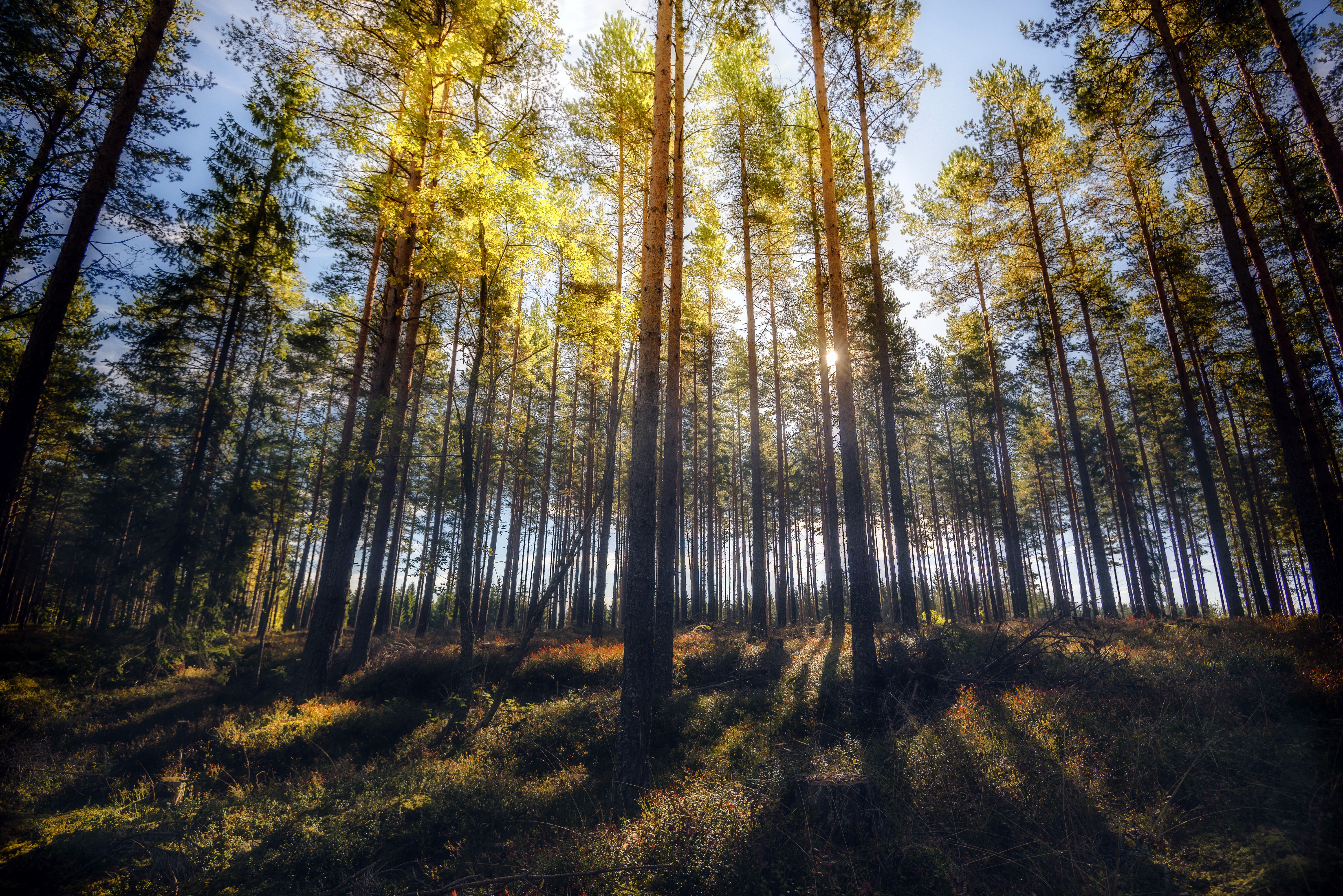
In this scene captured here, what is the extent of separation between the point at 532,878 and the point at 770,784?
261 centimetres

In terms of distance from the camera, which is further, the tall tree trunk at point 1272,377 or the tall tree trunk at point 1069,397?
the tall tree trunk at point 1069,397

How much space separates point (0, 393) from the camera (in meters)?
13.7

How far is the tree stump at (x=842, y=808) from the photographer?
4402mm

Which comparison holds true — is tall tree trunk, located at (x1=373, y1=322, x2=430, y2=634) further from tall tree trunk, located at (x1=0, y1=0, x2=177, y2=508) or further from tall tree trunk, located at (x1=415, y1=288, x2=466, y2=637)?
tall tree trunk, located at (x1=0, y1=0, x2=177, y2=508)

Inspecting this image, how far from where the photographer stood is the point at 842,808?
179 inches

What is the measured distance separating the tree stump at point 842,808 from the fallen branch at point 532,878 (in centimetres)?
150

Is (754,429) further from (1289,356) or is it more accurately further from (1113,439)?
(1113,439)

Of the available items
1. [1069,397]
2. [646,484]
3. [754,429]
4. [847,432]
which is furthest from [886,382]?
[646,484]

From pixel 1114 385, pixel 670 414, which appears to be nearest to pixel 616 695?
pixel 670 414

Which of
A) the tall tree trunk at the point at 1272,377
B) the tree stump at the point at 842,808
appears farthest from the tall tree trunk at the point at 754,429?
the tree stump at the point at 842,808

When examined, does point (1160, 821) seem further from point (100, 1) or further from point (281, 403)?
point (281, 403)

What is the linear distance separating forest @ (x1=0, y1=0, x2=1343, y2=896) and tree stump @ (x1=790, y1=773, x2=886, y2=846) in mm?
46

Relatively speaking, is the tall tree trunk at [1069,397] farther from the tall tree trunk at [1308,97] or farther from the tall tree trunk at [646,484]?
the tall tree trunk at [646,484]

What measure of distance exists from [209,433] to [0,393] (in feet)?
17.6
